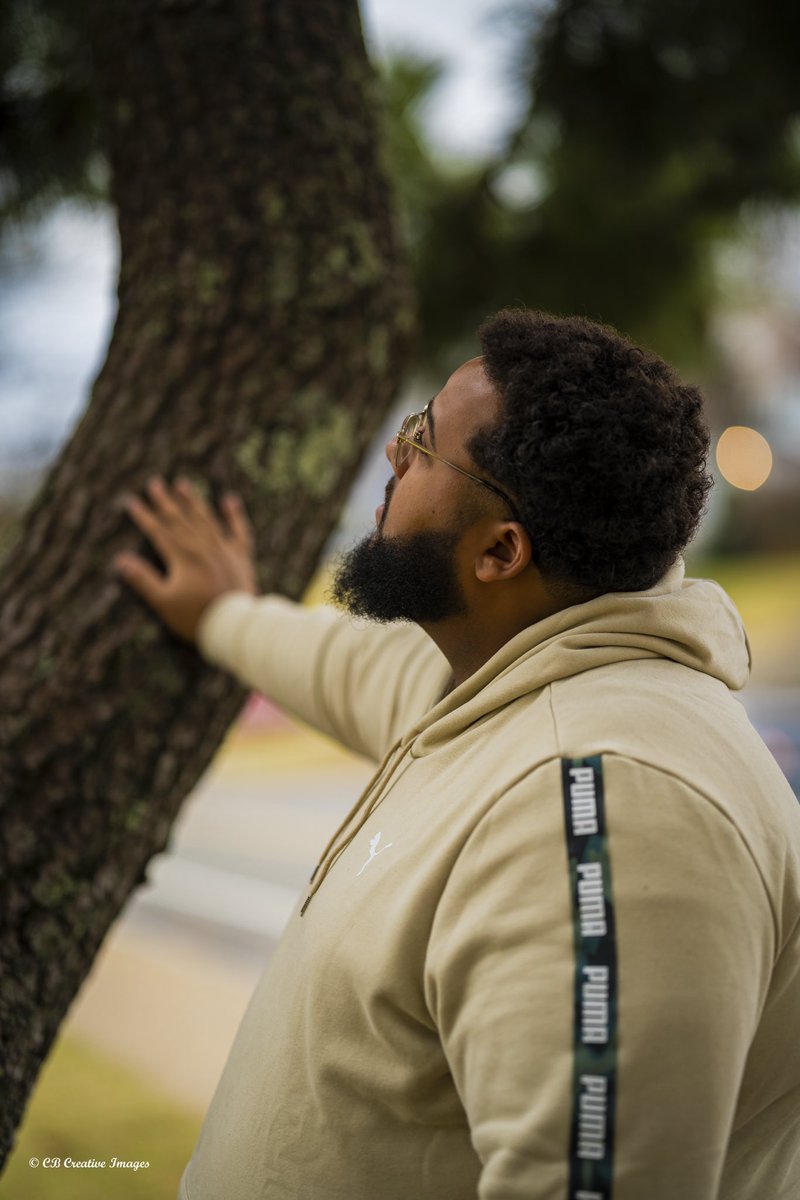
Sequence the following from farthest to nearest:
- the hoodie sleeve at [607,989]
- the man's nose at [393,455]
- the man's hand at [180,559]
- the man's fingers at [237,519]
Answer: the man's fingers at [237,519] → the man's hand at [180,559] → the man's nose at [393,455] → the hoodie sleeve at [607,989]

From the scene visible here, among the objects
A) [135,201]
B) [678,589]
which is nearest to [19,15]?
[135,201]

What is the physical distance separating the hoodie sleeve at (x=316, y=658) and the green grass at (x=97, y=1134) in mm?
1541

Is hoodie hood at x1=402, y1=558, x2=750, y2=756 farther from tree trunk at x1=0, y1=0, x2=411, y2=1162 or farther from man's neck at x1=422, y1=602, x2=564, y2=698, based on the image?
tree trunk at x1=0, y1=0, x2=411, y2=1162

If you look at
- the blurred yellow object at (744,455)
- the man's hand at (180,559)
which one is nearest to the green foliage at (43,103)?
the man's hand at (180,559)

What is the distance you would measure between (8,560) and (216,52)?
109 cm

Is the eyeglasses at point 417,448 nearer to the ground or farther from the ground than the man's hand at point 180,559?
farther from the ground

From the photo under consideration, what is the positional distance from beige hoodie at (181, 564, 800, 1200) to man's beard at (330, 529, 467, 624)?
14cm

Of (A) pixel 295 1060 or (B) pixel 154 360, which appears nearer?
(A) pixel 295 1060

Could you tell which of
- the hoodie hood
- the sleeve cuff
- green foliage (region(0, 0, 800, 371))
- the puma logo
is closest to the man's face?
the hoodie hood

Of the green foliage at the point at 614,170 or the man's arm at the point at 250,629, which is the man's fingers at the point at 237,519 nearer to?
the man's arm at the point at 250,629

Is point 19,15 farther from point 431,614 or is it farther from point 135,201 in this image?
point 431,614

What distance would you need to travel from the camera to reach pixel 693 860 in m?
1.01

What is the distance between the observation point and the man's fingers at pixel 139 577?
6.49ft

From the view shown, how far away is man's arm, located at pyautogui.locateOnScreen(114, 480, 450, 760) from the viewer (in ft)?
6.26
